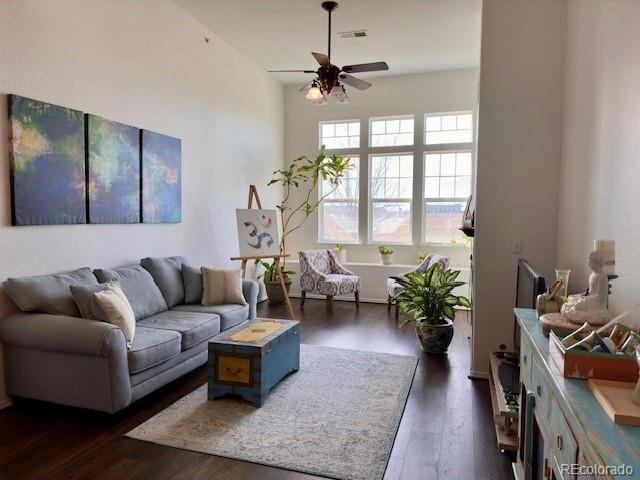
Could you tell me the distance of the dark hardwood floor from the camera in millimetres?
2184

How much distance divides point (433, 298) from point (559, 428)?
2674 millimetres

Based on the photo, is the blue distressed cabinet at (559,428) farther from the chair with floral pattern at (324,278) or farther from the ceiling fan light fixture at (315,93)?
the chair with floral pattern at (324,278)

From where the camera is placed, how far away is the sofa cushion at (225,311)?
378cm

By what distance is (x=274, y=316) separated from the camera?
5.48 m

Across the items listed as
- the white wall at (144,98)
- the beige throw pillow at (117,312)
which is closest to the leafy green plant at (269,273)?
the white wall at (144,98)

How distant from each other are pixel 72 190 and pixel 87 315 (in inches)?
41.3

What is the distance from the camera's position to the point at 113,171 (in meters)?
3.66

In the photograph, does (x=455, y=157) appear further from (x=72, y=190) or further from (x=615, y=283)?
(x=72, y=190)

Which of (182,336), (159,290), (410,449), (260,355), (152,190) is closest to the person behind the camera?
(410,449)

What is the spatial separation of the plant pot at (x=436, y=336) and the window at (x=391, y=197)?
2.78 metres

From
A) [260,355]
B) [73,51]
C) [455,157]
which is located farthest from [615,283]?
[455,157]

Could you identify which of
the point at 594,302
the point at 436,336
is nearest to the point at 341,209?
the point at 436,336

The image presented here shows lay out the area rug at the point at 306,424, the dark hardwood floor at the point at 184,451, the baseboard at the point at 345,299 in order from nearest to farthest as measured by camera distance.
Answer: the dark hardwood floor at the point at 184,451 < the area rug at the point at 306,424 < the baseboard at the point at 345,299

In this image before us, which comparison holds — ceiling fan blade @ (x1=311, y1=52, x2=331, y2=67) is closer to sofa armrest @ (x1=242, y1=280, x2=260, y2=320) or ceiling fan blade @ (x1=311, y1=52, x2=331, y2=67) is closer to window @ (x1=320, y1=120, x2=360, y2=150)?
sofa armrest @ (x1=242, y1=280, x2=260, y2=320)
